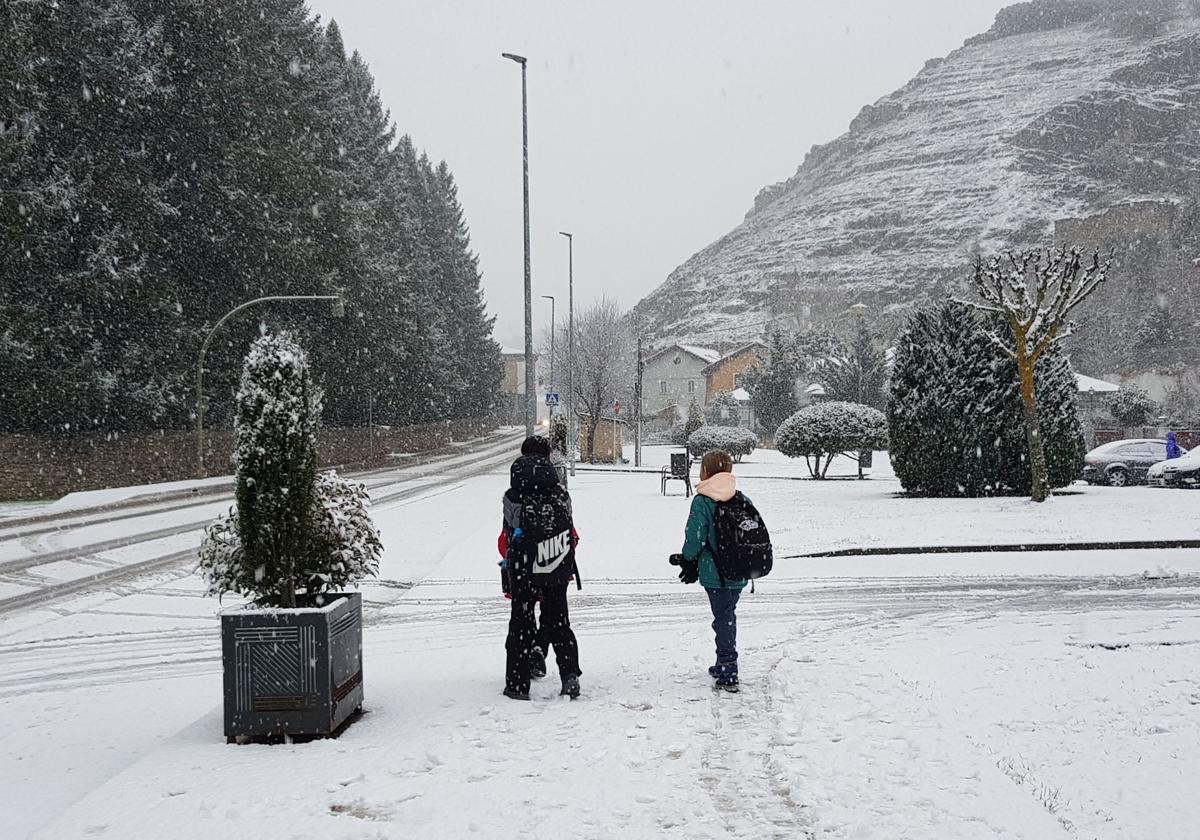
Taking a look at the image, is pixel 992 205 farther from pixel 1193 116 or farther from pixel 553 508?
pixel 553 508

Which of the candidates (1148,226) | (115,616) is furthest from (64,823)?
(1148,226)

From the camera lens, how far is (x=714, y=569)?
6.32 metres

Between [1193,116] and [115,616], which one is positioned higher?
[1193,116]

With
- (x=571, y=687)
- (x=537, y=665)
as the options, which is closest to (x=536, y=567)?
(x=571, y=687)

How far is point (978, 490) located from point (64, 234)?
27895 millimetres

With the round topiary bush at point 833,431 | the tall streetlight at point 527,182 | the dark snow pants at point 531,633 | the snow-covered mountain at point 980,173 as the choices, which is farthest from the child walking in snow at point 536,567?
the snow-covered mountain at point 980,173

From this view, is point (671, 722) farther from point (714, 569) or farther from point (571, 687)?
point (714, 569)

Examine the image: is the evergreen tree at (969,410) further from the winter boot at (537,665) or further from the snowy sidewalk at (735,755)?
the winter boot at (537,665)

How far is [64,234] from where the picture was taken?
2892 centimetres

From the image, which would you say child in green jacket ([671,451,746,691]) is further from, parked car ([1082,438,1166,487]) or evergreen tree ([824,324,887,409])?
evergreen tree ([824,324,887,409])

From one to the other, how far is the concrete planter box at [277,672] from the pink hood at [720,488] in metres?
2.65

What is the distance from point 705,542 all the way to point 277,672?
9.46ft

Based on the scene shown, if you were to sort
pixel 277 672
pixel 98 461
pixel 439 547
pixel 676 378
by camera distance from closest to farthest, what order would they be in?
1. pixel 277 672
2. pixel 439 547
3. pixel 98 461
4. pixel 676 378

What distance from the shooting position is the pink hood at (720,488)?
6.32 meters
